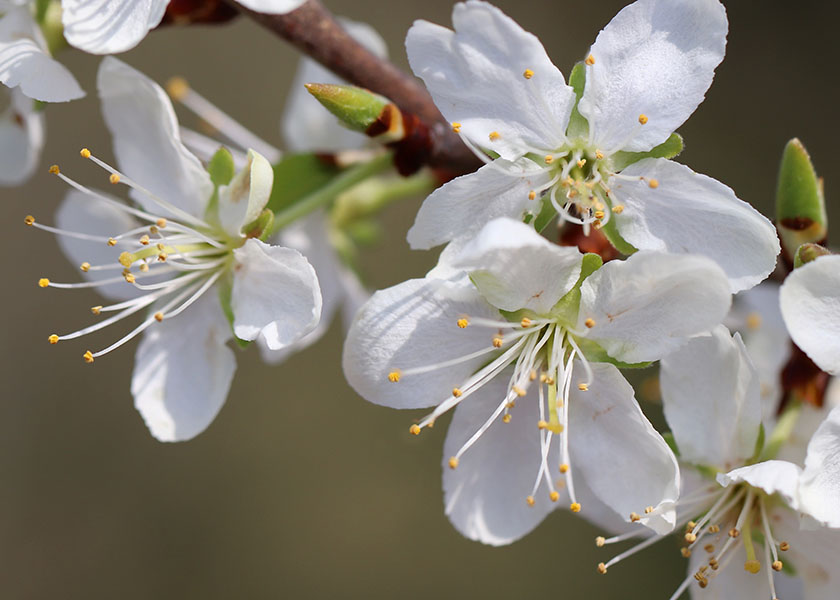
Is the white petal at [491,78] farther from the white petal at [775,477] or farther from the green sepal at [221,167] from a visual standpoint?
the white petal at [775,477]

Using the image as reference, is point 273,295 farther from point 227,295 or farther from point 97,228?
point 97,228

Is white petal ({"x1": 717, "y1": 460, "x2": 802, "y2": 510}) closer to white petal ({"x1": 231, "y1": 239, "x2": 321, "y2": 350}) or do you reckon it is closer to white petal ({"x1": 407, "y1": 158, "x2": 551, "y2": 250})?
white petal ({"x1": 407, "y1": 158, "x2": 551, "y2": 250})

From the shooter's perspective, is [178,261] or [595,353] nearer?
[595,353]

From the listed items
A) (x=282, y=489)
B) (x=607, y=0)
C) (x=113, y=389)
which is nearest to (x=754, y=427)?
(x=282, y=489)

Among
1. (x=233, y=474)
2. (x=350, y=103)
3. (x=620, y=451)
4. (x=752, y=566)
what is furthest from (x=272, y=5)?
(x=233, y=474)

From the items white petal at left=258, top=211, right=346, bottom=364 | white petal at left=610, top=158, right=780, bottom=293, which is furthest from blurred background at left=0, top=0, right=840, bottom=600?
white petal at left=610, top=158, right=780, bottom=293

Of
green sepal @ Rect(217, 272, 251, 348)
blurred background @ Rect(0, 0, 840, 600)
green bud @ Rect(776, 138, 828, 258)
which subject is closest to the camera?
green bud @ Rect(776, 138, 828, 258)
